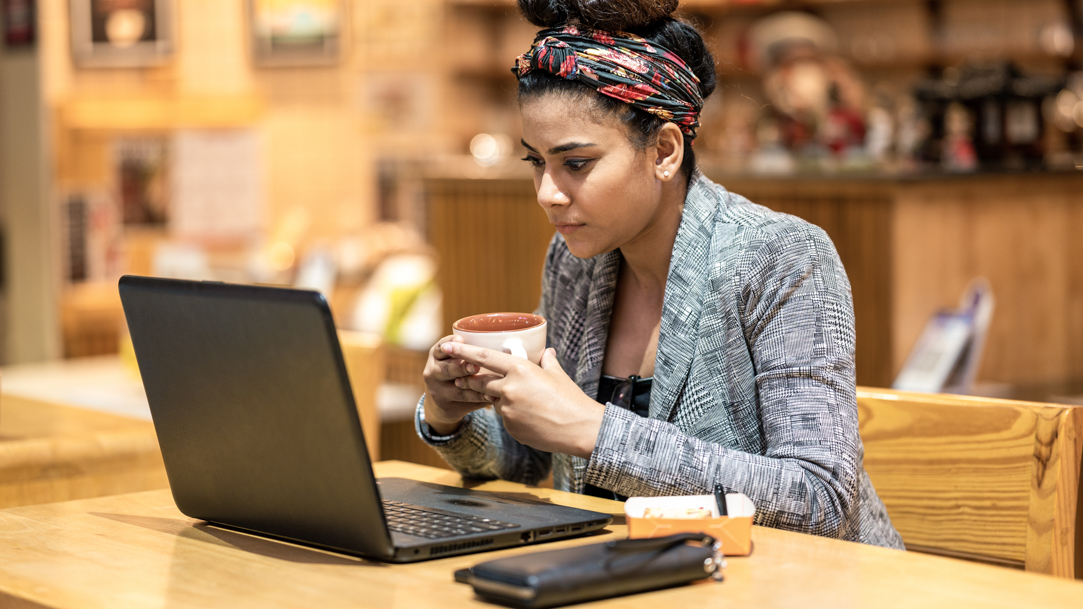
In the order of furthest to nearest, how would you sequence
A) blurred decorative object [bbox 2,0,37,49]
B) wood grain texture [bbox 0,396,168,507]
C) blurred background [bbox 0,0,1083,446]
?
blurred decorative object [bbox 2,0,37,49] < blurred background [bbox 0,0,1083,446] < wood grain texture [bbox 0,396,168,507]

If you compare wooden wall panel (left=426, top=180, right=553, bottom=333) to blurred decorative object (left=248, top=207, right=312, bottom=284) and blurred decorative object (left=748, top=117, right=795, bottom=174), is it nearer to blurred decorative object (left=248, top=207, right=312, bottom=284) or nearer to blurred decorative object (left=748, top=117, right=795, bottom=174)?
blurred decorative object (left=748, top=117, right=795, bottom=174)

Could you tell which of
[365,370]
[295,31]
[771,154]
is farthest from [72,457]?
[295,31]

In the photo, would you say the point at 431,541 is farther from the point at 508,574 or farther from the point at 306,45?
the point at 306,45

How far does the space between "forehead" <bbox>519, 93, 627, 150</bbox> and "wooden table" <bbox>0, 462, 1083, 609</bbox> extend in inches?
19.0

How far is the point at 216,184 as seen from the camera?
624 cm

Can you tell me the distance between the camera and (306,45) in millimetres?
6480

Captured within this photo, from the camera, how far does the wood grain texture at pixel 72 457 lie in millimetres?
1787

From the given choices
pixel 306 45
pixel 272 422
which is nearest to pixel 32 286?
pixel 306 45

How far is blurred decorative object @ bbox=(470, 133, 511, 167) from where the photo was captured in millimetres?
6512

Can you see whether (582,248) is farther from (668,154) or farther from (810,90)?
(810,90)

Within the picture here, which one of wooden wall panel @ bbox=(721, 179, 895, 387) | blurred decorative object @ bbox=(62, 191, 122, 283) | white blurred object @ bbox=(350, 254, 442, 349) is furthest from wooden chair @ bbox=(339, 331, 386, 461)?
blurred decorative object @ bbox=(62, 191, 122, 283)

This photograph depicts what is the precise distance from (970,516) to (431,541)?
0.75 m

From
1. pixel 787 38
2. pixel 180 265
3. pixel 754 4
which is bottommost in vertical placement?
pixel 180 265

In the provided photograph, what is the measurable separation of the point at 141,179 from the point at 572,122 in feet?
16.4
